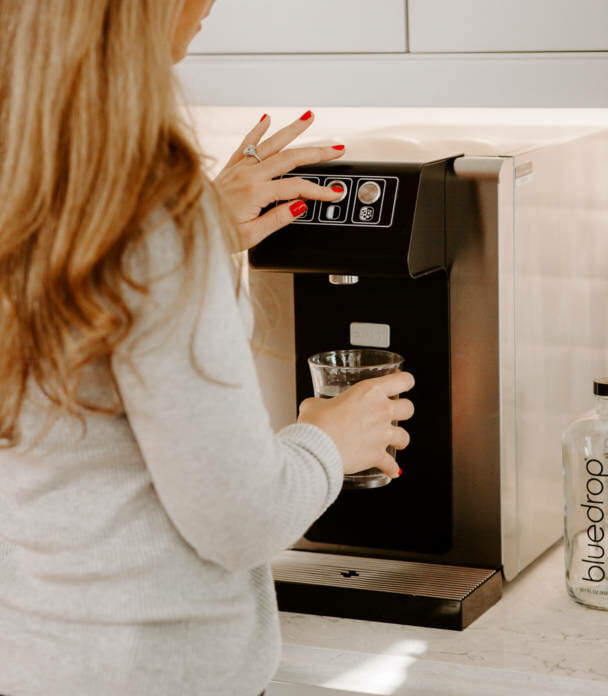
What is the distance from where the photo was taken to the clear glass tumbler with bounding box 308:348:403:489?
1.09m

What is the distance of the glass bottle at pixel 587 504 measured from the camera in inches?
45.9

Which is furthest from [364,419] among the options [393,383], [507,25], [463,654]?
[507,25]

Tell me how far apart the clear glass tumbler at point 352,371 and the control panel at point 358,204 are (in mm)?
147

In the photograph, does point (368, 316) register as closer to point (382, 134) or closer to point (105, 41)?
point (382, 134)

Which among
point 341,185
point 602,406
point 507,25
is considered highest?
point 507,25

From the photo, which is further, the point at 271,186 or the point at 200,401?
the point at 271,186

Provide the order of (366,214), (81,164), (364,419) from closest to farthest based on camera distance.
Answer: (81,164) → (364,419) → (366,214)

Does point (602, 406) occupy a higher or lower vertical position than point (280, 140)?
lower

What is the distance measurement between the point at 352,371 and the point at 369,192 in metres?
0.18

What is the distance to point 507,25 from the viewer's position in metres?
1.13

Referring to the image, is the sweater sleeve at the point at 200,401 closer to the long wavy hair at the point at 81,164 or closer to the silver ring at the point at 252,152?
the long wavy hair at the point at 81,164

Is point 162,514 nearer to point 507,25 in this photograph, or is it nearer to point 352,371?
point 352,371

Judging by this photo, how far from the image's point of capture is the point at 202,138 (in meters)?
1.65

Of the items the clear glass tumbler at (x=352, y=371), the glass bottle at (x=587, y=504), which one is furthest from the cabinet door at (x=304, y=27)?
the glass bottle at (x=587, y=504)
